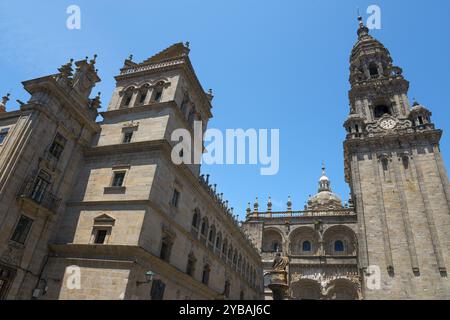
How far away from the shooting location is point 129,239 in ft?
54.7

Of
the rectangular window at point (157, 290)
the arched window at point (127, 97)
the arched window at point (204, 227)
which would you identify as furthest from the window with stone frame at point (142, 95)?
the rectangular window at point (157, 290)

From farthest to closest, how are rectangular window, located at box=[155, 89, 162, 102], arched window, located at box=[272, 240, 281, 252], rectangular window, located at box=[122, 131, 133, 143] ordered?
arched window, located at box=[272, 240, 281, 252] < rectangular window, located at box=[155, 89, 162, 102] < rectangular window, located at box=[122, 131, 133, 143]

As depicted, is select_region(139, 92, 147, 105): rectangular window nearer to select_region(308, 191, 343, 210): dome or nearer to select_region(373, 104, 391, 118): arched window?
select_region(373, 104, 391, 118): arched window

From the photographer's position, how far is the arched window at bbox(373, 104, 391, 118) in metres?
48.9

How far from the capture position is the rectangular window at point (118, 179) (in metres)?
19.7

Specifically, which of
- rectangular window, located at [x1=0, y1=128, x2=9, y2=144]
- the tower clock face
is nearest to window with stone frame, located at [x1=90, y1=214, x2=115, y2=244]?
rectangular window, located at [x1=0, y1=128, x2=9, y2=144]

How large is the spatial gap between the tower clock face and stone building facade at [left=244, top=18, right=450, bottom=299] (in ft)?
0.42

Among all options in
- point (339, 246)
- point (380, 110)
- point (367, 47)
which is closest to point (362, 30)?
point (367, 47)

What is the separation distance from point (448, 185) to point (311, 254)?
61.1ft

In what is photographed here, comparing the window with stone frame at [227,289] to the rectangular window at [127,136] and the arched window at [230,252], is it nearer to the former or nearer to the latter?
the arched window at [230,252]

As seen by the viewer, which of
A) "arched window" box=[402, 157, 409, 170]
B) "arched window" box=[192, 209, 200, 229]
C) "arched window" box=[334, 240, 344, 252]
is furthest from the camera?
"arched window" box=[334, 240, 344, 252]

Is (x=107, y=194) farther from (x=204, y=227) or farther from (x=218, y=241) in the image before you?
(x=218, y=241)

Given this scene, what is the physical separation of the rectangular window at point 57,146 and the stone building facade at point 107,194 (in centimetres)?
6
